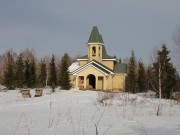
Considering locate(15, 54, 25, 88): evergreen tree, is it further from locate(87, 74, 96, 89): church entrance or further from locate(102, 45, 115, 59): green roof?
locate(102, 45, 115, 59): green roof

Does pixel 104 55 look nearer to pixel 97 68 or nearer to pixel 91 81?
pixel 91 81

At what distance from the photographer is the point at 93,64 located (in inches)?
1634

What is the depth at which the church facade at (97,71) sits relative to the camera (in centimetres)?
4136

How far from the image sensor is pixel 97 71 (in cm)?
4116

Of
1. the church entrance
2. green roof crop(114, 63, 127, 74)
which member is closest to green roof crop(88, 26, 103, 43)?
green roof crop(114, 63, 127, 74)

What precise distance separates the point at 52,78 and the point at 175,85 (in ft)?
105

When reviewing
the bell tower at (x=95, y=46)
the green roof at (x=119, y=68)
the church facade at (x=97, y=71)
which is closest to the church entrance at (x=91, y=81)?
the church facade at (x=97, y=71)

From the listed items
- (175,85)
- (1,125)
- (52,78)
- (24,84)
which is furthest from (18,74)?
(1,125)

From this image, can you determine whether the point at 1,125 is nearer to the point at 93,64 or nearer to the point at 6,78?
the point at 93,64

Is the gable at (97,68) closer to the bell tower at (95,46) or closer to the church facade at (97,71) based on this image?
the church facade at (97,71)

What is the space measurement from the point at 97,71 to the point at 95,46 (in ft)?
14.3

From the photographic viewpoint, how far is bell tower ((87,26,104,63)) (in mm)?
43438

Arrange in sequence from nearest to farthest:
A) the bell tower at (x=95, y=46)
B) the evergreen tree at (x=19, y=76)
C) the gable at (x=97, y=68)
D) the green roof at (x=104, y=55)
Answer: the gable at (x=97, y=68) → the bell tower at (x=95, y=46) → the green roof at (x=104, y=55) → the evergreen tree at (x=19, y=76)

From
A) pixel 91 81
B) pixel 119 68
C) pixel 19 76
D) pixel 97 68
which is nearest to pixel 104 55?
pixel 119 68
